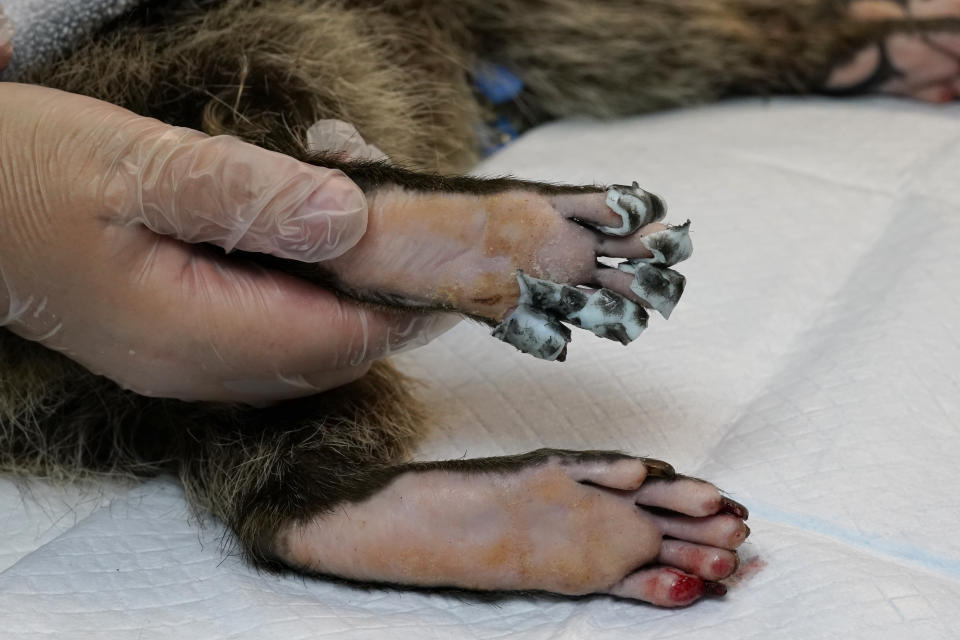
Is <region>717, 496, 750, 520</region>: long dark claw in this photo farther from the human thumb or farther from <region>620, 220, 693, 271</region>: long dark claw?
the human thumb

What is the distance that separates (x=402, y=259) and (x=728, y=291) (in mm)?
523

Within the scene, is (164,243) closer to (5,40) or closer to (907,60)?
(5,40)

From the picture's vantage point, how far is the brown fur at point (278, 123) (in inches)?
38.6

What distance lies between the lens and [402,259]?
856 millimetres

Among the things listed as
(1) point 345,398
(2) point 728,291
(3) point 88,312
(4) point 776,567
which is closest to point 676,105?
(2) point 728,291

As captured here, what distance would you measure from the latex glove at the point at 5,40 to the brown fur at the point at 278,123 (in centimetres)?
5

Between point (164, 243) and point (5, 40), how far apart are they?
0.32 meters

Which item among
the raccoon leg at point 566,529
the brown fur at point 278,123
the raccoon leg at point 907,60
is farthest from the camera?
the raccoon leg at point 907,60

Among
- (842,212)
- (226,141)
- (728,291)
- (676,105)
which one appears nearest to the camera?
(226,141)

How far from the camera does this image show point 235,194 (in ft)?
2.74

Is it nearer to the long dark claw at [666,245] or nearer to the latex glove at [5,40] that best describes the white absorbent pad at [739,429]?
the long dark claw at [666,245]

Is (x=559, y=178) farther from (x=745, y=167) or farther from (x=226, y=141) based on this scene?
(x=226, y=141)

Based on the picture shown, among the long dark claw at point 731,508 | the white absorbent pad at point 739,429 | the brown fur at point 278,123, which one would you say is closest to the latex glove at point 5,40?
the brown fur at point 278,123

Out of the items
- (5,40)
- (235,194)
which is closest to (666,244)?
(235,194)
